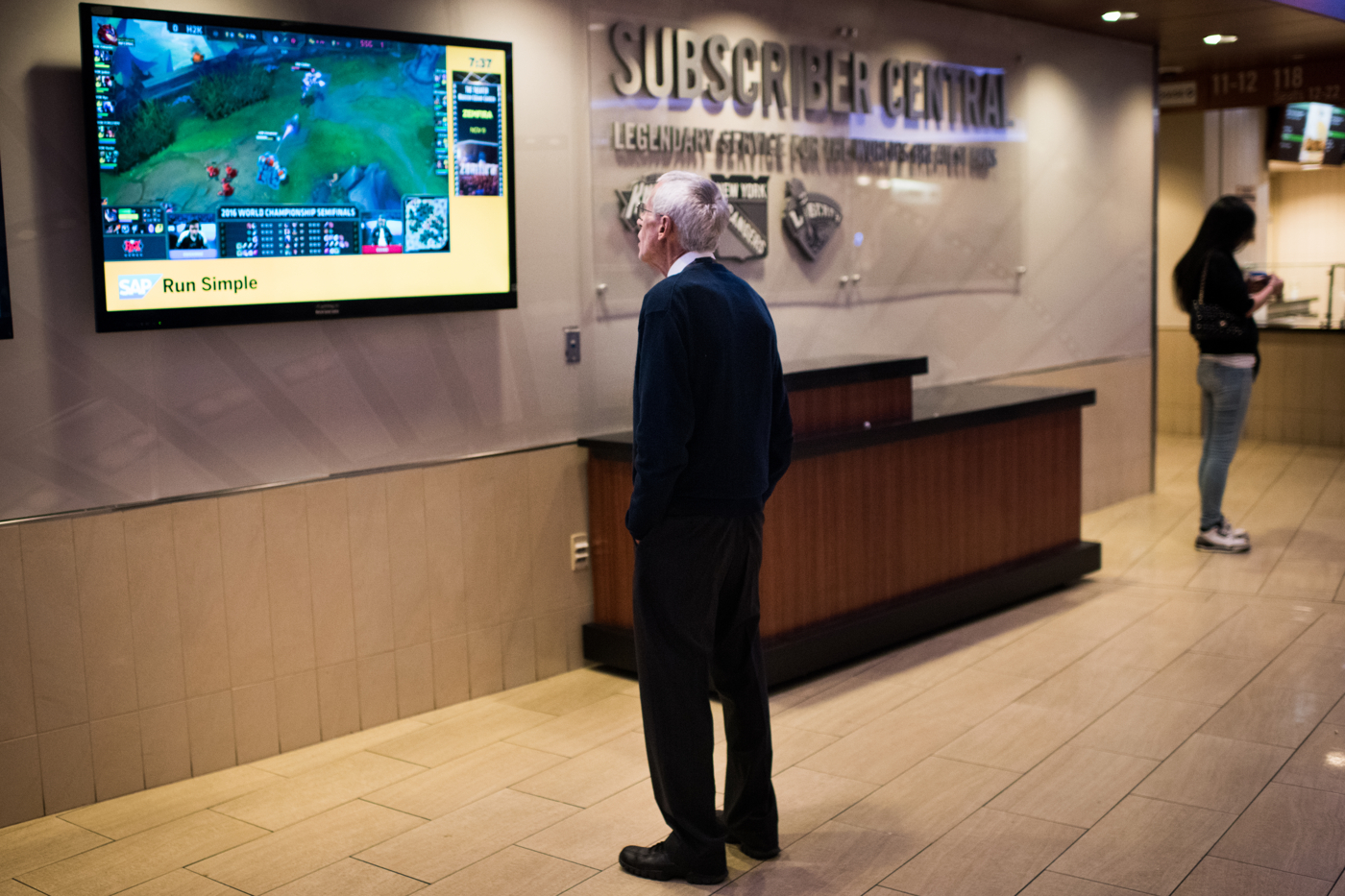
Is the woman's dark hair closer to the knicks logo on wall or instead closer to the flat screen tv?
the knicks logo on wall

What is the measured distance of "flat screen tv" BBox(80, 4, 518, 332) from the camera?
3590 millimetres

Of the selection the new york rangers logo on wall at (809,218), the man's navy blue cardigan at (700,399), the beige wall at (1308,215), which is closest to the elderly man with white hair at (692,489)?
the man's navy blue cardigan at (700,399)

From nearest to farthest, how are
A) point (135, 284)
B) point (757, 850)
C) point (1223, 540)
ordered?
1. point (757, 850)
2. point (135, 284)
3. point (1223, 540)

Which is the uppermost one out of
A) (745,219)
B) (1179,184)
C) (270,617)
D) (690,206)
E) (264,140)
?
(1179,184)

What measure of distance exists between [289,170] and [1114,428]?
575cm

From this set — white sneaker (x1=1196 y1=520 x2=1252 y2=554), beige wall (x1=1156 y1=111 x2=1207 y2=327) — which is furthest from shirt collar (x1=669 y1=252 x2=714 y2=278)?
beige wall (x1=1156 y1=111 x2=1207 y2=327)

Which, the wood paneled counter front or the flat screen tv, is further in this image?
the wood paneled counter front

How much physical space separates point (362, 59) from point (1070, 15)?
4.47 metres

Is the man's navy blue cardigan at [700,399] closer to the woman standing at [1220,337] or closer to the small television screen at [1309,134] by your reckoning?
the woman standing at [1220,337]

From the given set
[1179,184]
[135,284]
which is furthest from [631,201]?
[1179,184]

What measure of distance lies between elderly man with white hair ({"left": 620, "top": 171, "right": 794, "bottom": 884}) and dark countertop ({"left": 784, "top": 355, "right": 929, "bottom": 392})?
1.65 meters

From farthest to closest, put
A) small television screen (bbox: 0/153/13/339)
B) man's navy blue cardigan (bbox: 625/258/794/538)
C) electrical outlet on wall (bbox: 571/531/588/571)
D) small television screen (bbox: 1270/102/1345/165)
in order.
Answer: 1. small television screen (bbox: 1270/102/1345/165)
2. electrical outlet on wall (bbox: 571/531/588/571)
3. small television screen (bbox: 0/153/13/339)
4. man's navy blue cardigan (bbox: 625/258/794/538)

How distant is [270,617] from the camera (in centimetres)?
405

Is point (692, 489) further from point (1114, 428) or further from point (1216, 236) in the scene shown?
point (1114, 428)
